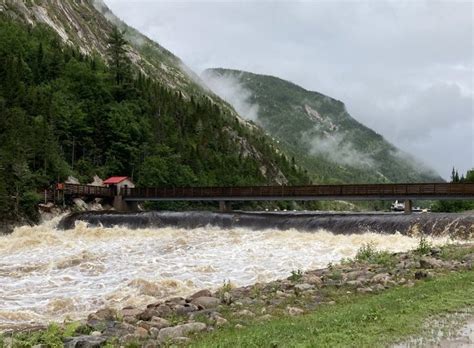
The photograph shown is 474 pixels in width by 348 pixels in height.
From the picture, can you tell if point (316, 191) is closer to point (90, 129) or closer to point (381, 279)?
Result: point (381, 279)

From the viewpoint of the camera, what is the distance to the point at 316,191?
53.9 metres

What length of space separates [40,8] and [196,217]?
5099 inches

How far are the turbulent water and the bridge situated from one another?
38.8 feet

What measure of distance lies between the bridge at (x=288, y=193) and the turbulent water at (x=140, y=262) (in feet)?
38.8

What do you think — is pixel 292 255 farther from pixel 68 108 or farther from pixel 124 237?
pixel 68 108

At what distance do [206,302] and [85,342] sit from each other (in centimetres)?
490

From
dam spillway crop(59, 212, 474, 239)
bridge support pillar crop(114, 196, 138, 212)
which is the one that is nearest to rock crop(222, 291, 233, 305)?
dam spillway crop(59, 212, 474, 239)

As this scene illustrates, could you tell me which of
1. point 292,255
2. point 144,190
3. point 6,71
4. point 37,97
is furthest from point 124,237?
point 6,71

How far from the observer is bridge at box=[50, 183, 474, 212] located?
44344 mm

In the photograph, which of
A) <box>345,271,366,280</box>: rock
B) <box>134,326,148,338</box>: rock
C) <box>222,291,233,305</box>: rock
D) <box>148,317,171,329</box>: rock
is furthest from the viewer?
<box>345,271,366,280</box>: rock

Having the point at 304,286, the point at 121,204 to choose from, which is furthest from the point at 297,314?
the point at 121,204

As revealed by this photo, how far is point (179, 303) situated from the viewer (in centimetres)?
1509

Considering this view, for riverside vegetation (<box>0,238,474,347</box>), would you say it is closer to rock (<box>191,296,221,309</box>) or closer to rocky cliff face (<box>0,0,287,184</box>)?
rock (<box>191,296,221,309</box>)

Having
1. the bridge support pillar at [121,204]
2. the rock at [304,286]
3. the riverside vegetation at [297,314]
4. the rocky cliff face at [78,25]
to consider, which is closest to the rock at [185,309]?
the riverside vegetation at [297,314]
